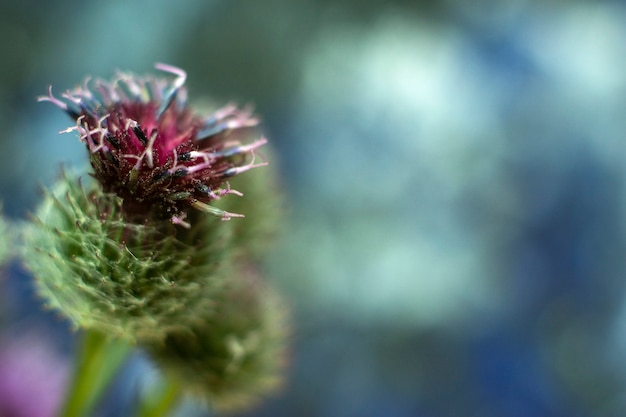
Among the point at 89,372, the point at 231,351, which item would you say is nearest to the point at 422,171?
the point at 231,351

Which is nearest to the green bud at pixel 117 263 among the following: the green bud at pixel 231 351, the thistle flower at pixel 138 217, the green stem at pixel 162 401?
the thistle flower at pixel 138 217

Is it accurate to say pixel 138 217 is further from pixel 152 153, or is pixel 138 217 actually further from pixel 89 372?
pixel 89 372

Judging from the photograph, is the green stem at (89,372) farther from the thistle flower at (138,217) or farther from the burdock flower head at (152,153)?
the burdock flower head at (152,153)

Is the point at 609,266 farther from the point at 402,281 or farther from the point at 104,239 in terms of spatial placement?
the point at 104,239

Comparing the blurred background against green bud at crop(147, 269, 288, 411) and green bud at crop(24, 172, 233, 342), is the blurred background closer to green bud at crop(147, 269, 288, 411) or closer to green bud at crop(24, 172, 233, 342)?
green bud at crop(147, 269, 288, 411)

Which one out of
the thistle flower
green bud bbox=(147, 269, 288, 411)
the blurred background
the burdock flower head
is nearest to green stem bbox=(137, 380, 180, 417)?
green bud bbox=(147, 269, 288, 411)

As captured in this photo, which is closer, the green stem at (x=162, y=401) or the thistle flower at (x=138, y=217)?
the thistle flower at (x=138, y=217)
